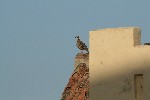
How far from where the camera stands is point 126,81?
54.5 ft

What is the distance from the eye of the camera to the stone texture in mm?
30573

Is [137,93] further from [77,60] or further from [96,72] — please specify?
[77,60]

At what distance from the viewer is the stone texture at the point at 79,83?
100ft

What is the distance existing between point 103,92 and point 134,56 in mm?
1531

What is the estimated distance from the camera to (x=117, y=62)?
17000 mm

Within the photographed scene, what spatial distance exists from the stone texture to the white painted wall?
40.9 ft

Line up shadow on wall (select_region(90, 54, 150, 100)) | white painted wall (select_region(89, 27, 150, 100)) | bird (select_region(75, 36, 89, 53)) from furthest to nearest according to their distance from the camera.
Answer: bird (select_region(75, 36, 89, 53))
white painted wall (select_region(89, 27, 150, 100))
shadow on wall (select_region(90, 54, 150, 100))

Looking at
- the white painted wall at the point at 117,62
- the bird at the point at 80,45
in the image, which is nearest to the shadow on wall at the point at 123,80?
the white painted wall at the point at 117,62

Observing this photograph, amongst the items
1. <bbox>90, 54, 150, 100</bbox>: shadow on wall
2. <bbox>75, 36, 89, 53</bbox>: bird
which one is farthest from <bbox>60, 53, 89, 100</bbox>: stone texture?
<bbox>90, 54, 150, 100</bbox>: shadow on wall

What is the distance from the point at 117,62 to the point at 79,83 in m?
14.7

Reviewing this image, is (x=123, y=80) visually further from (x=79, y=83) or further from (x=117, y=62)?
(x=79, y=83)

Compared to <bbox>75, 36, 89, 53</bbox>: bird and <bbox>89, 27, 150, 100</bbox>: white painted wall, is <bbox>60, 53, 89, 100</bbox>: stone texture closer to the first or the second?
<bbox>75, 36, 89, 53</bbox>: bird

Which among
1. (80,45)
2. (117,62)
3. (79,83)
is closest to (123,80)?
(117,62)

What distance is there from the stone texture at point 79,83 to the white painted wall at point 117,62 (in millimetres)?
12457
